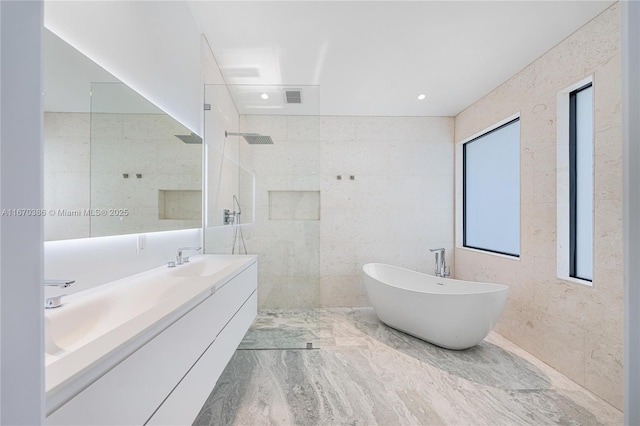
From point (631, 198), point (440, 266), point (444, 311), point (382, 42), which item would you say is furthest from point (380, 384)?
point (382, 42)

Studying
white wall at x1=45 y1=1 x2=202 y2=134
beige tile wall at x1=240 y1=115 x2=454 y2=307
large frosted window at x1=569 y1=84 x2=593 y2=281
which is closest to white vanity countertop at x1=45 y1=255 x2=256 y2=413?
white wall at x1=45 y1=1 x2=202 y2=134

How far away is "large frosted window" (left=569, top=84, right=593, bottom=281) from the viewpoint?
223cm

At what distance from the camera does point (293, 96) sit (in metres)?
2.81

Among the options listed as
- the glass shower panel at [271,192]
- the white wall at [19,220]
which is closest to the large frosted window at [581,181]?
the glass shower panel at [271,192]

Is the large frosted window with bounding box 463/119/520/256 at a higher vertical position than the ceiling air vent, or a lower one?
lower

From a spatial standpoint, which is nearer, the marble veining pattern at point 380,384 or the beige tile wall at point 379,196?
the marble veining pattern at point 380,384

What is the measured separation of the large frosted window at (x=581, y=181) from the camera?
88.0 inches

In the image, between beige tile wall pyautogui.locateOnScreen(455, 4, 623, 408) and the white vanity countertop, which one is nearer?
the white vanity countertop

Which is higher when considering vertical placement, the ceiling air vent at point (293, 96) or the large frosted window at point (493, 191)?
the ceiling air vent at point (293, 96)

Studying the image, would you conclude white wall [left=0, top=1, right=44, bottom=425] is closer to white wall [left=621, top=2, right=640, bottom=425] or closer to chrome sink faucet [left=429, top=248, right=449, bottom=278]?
white wall [left=621, top=2, right=640, bottom=425]

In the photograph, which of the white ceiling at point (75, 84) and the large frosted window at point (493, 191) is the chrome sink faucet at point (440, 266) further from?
the white ceiling at point (75, 84)

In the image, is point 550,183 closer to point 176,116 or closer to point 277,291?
point 277,291

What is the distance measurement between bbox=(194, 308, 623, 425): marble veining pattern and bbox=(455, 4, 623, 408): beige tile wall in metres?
0.19

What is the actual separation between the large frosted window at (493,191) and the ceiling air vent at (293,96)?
2236mm
